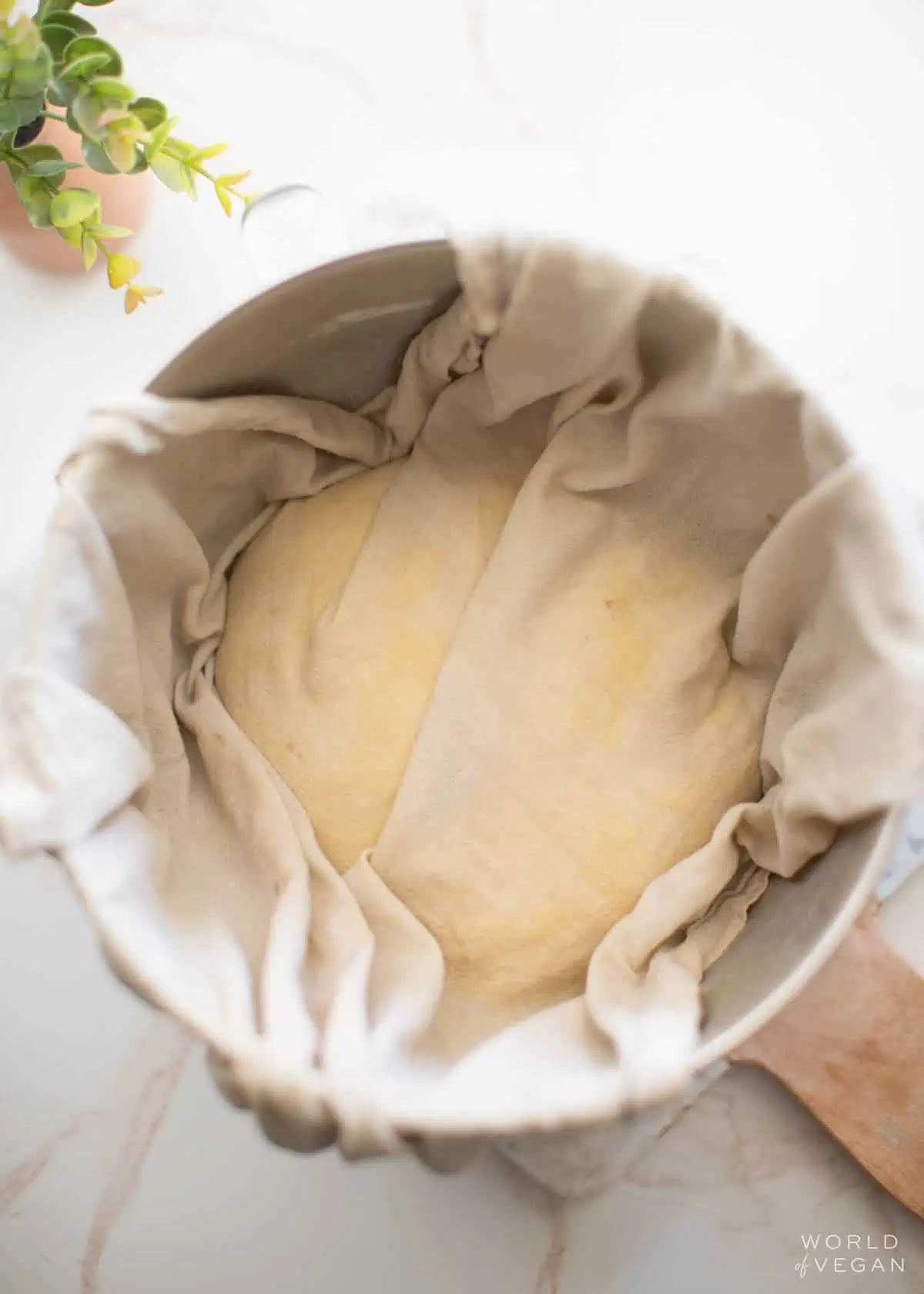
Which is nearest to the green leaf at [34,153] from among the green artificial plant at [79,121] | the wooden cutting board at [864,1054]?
the green artificial plant at [79,121]

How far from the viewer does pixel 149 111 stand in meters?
0.36

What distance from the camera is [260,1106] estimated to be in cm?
29

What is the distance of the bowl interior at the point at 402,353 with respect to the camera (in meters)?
0.29

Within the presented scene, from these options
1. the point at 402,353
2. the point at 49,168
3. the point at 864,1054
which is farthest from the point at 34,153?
the point at 864,1054

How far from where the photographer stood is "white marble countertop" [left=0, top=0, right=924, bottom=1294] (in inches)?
17.8

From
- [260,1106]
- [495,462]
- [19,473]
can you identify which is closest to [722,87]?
[495,462]

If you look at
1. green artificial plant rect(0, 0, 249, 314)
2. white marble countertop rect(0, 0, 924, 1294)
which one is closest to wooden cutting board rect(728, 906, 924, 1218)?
white marble countertop rect(0, 0, 924, 1294)

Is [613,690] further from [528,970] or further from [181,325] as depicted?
[181,325]

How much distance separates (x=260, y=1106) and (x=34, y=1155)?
0.79 feet

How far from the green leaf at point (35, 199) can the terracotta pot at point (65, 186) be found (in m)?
0.05

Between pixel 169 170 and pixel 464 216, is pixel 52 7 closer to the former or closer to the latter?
pixel 169 170

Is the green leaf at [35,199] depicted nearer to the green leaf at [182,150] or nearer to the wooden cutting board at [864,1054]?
the green leaf at [182,150]

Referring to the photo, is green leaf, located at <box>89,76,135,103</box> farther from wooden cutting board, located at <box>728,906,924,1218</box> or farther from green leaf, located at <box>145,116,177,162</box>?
wooden cutting board, located at <box>728,906,924,1218</box>

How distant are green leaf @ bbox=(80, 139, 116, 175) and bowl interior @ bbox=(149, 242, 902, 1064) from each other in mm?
94
